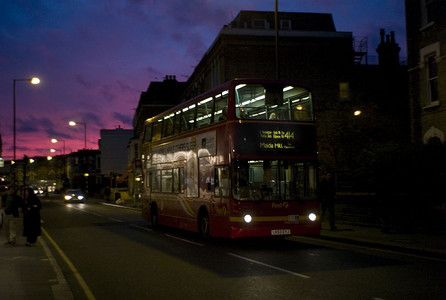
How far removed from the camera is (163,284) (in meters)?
9.70

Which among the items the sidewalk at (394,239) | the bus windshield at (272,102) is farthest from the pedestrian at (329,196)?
the bus windshield at (272,102)

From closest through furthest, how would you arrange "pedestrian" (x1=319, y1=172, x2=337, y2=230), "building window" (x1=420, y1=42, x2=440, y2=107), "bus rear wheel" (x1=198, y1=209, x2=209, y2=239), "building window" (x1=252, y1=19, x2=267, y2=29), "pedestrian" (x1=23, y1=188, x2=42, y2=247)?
1. "pedestrian" (x1=23, y1=188, x2=42, y2=247)
2. "bus rear wheel" (x1=198, y1=209, x2=209, y2=239)
3. "pedestrian" (x1=319, y1=172, x2=337, y2=230)
4. "building window" (x1=420, y1=42, x2=440, y2=107)
5. "building window" (x1=252, y1=19, x2=267, y2=29)

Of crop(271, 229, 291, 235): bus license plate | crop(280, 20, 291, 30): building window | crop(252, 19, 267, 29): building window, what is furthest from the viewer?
crop(280, 20, 291, 30): building window

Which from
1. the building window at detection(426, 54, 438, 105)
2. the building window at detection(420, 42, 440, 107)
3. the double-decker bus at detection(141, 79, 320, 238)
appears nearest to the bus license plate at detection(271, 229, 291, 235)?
the double-decker bus at detection(141, 79, 320, 238)

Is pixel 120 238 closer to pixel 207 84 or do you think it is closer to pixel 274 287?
pixel 274 287

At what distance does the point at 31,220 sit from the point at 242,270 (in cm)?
726

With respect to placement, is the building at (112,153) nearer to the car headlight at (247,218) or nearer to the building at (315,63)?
the building at (315,63)

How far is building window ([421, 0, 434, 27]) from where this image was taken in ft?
73.7

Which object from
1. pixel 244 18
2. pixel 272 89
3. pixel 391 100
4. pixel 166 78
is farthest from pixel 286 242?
pixel 166 78

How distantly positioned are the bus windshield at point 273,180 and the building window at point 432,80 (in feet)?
32.9

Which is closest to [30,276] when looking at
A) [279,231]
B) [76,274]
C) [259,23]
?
[76,274]

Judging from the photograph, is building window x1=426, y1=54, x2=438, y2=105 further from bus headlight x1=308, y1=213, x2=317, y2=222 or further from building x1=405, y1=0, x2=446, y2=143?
bus headlight x1=308, y1=213, x2=317, y2=222

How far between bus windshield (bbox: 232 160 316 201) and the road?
4.82ft

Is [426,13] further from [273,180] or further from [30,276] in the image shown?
[30,276]
